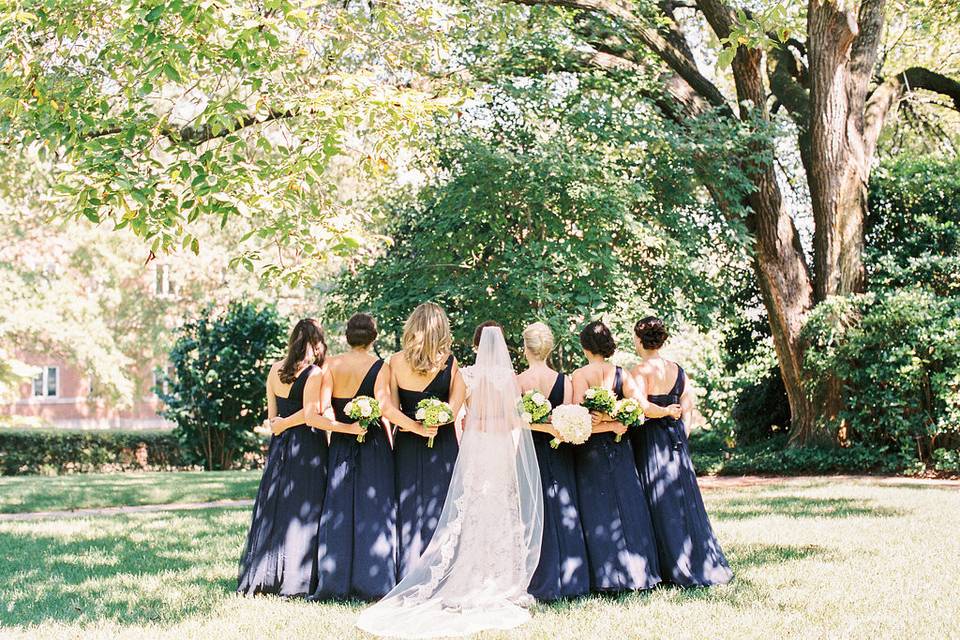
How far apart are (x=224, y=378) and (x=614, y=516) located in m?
14.9

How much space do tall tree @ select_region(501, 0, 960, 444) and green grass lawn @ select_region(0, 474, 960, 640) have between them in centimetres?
636

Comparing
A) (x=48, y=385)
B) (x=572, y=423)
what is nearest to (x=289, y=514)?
(x=572, y=423)

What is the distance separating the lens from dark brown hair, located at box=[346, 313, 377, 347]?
22.6ft

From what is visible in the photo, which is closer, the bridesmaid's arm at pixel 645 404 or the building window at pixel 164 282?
the bridesmaid's arm at pixel 645 404

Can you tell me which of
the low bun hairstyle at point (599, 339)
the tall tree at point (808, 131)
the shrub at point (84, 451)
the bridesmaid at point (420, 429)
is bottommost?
the shrub at point (84, 451)

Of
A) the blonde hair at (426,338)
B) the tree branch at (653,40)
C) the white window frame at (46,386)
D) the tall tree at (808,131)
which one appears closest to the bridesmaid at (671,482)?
the blonde hair at (426,338)

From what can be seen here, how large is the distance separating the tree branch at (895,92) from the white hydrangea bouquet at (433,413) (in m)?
12.9

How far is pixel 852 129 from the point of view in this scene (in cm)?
1630

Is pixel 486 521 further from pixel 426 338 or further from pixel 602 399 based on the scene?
pixel 426 338

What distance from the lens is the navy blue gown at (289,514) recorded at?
6.71 m

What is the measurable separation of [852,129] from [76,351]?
2249 centimetres

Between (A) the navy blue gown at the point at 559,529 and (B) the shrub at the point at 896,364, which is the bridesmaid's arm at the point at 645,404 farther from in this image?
(B) the shrub at the point at 896,364

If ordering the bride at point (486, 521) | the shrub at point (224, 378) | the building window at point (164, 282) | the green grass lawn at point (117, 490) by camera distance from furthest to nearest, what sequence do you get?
the building window at point (164, 282) → the shrub at point (224, 378) → the green grass lawn at point (117, 490) → the bride at point (486, 521)

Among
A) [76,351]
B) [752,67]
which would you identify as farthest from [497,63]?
[76,351]
